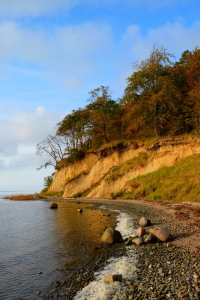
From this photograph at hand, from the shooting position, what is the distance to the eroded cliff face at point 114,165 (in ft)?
94.6

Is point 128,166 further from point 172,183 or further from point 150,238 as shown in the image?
point 150,238

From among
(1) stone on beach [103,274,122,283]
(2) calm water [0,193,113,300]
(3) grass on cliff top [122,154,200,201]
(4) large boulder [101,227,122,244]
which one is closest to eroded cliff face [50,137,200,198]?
(3) grass on cliff top [122,154,200,201]

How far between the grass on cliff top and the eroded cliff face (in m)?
→ 1.73

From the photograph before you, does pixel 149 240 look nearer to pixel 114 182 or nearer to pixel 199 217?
pixel 199 217

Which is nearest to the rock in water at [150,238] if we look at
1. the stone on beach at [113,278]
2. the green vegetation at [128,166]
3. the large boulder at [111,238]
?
the large boulder at [111,238]

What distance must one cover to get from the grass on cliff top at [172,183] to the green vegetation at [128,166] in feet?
9.49

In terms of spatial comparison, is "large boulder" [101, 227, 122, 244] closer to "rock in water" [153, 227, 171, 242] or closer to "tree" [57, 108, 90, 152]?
"rock in water" [153, 227, 171, 242]

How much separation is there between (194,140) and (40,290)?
24653 mm

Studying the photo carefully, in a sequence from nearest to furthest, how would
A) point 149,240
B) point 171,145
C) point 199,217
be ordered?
point 149,240 < point 199,217 < point 171,145

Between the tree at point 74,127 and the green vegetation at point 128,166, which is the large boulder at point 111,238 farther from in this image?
the tree at point 74,127

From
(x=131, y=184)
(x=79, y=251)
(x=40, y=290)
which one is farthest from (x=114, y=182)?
(x=40, y=290)

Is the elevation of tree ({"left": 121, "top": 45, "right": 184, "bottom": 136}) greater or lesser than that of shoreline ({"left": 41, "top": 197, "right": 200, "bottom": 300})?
greater

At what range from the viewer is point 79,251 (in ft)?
32.6

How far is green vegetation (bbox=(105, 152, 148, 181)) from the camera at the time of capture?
32.9 metres
